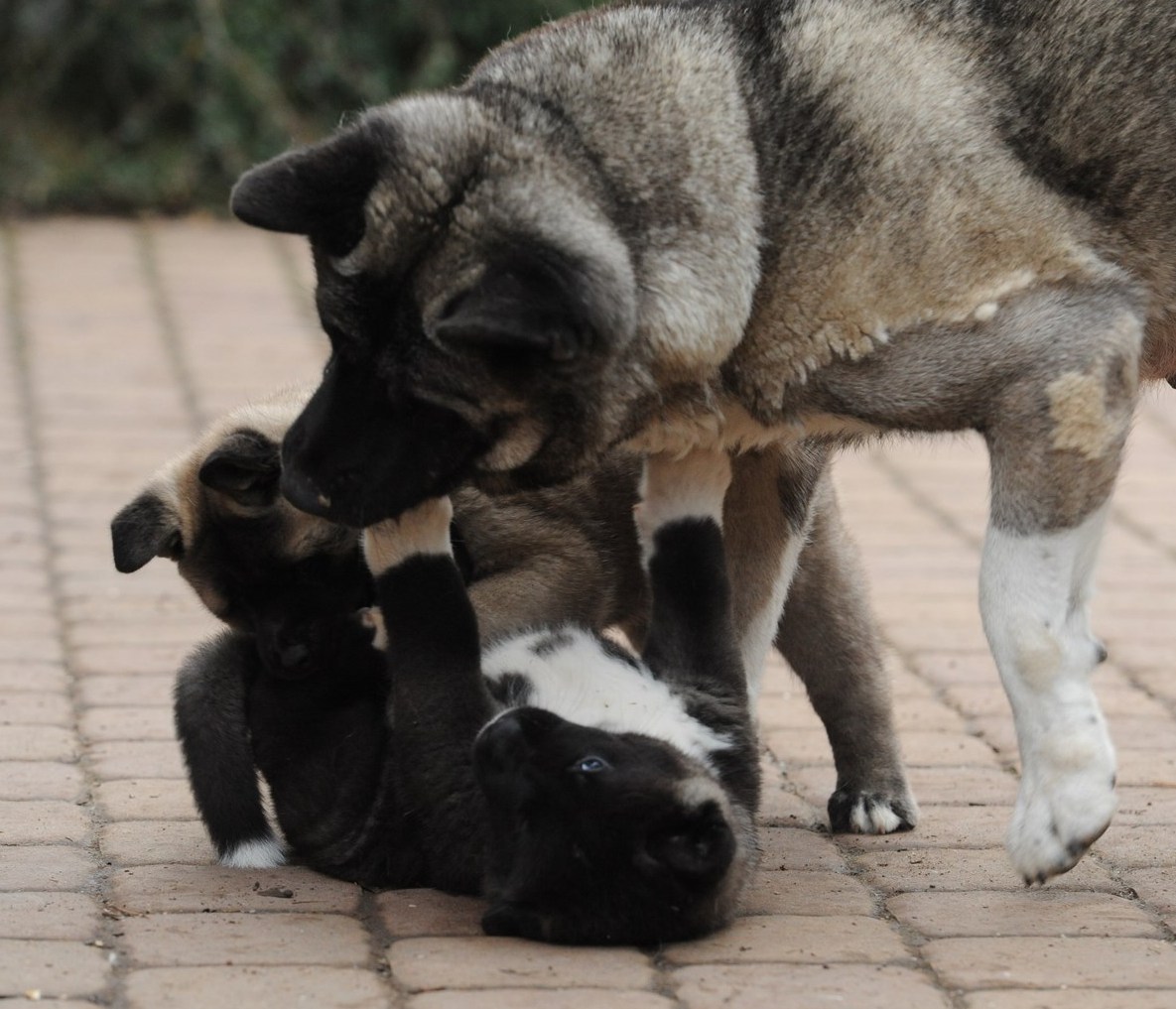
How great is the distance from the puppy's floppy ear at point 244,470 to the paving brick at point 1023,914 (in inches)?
69.3

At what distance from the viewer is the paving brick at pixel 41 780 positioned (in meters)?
4.71

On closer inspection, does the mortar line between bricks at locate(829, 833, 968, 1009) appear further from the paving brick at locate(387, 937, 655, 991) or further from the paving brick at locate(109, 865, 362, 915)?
the paving brick at locate(109, 865, 362, 915)

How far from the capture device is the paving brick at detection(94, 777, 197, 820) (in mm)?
4656

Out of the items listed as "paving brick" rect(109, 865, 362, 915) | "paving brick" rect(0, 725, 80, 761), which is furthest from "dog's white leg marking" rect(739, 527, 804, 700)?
"paving brick" rect(0, 725, 80, 761)

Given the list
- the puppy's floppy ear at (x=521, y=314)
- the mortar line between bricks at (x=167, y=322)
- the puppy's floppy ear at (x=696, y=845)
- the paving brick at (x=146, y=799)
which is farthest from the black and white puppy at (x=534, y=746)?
the mortar line between bricks at (x=167, y=322)

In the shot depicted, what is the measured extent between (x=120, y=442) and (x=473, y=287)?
4613 millimetres

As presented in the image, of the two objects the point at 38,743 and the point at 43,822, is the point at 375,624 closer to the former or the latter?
the point at 43,822

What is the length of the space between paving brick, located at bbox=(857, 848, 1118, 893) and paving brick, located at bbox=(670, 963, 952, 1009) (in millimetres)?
584

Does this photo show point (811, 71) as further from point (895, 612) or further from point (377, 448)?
point (895, 612)

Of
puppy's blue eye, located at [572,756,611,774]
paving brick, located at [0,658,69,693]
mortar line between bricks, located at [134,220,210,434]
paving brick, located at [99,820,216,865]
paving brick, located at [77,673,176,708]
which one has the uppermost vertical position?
puppy's blue eye, located at [572,756,611,774]

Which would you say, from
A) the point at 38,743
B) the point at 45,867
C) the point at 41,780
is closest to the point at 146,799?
the point at 41,780

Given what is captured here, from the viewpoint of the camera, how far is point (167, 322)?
10.0 meters

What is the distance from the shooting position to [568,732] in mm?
3941

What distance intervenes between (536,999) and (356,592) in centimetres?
154
